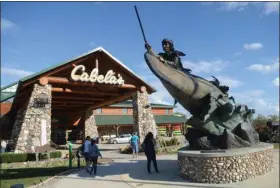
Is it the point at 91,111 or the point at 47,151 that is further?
the point at 91,111

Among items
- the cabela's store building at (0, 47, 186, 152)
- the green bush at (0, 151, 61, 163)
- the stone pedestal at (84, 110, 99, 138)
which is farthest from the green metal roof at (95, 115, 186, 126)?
the green bush at (0, 151, 61, 163)

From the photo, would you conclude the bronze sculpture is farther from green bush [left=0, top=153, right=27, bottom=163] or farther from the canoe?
green bush [left=0, top=153, right=27, bottom=163]

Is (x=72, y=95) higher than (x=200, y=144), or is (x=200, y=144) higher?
(x=72, y=95)

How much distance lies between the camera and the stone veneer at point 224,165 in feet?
28.0

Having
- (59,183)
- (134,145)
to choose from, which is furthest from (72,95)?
(59,183)

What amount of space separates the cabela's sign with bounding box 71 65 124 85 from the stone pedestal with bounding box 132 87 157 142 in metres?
2.55

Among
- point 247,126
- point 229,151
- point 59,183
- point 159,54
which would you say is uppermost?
point 159,54

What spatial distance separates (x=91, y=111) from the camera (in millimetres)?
34938

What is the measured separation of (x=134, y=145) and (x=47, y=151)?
17.8 ft

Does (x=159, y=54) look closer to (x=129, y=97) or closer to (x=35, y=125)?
(x=35, y=125)

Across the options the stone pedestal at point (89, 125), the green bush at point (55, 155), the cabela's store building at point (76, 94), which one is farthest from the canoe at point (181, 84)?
the stone pedestal at point (89, 125)

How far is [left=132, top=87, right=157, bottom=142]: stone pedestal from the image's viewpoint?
24.6m

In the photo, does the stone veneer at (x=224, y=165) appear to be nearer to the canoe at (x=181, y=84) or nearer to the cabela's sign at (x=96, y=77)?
the canoe at (x=181, y=84)

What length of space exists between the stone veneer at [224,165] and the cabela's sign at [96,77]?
13372 millimetres
